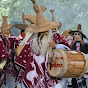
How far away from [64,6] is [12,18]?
17.8ft

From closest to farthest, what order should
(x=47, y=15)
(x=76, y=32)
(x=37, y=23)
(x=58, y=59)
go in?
(x=58, y=59), (x=37, y=23), (x=76, y=32), (x=47, y=15)

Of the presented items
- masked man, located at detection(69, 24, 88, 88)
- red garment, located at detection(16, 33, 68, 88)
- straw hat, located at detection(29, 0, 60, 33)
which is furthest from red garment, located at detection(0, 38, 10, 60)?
masked man, located at detection(69, 24, 88, 88)

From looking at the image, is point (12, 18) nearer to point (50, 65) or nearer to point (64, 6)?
point (64, 6)

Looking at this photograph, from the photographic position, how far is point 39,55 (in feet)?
16.8

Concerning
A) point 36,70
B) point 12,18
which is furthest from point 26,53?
point 12,18

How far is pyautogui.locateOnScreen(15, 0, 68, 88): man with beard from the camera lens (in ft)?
16.2

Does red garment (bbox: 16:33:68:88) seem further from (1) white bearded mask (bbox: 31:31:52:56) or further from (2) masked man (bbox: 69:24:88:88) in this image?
(2) masked man (bbox: 69:24:88:88)

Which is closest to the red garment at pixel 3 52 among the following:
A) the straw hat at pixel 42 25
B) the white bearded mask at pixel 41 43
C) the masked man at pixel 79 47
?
the white bearded mask at pixel 41 43

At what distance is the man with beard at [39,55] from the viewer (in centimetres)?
495

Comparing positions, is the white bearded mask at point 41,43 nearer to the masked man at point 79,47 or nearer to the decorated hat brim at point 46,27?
the decorated hat brim at point 46,27

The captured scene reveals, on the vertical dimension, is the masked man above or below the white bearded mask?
below

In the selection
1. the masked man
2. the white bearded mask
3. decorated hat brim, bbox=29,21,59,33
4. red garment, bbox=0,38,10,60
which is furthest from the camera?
the masked man

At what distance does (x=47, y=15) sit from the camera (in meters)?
28.2

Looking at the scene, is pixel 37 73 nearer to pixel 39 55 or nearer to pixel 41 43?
pixel 39 55
